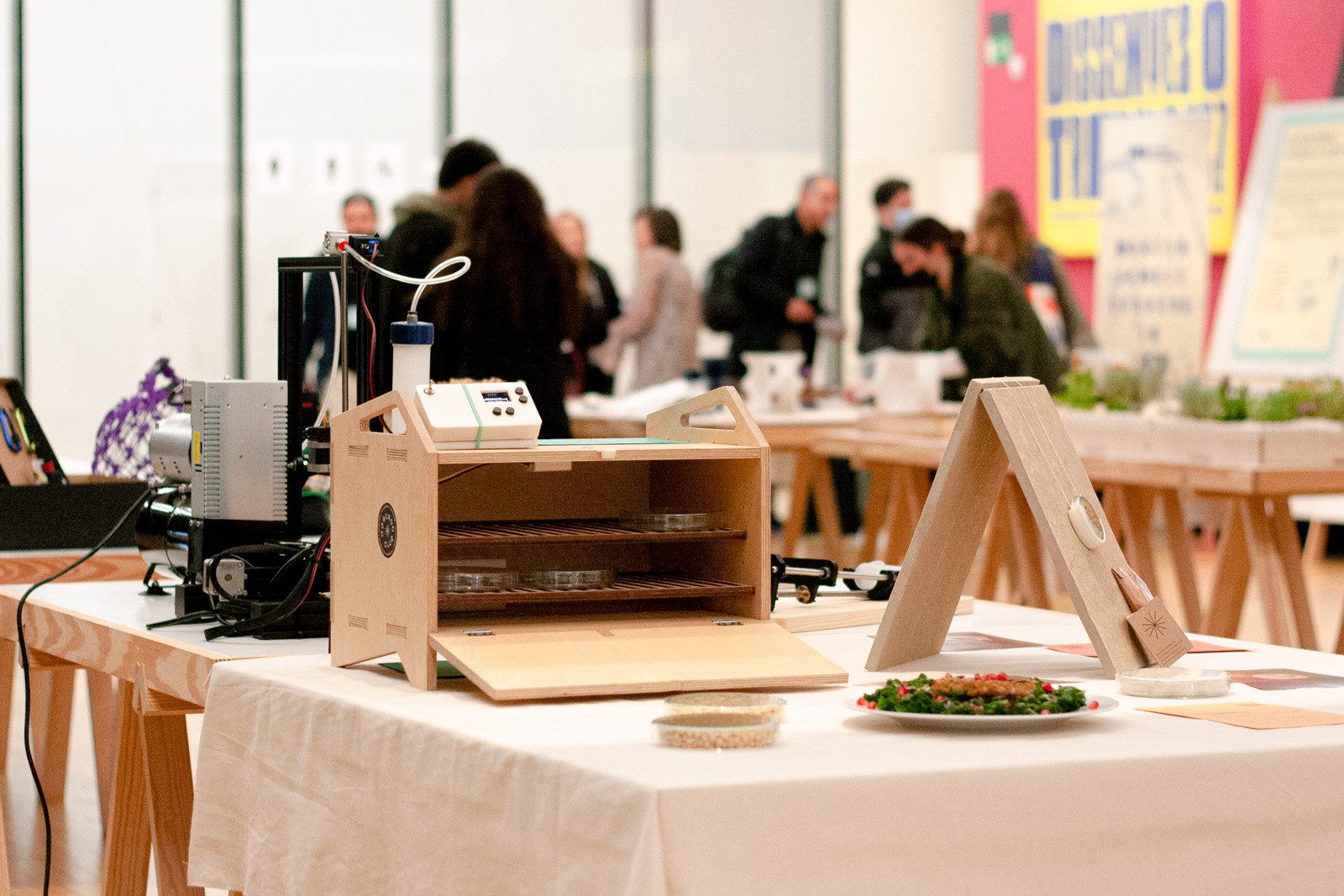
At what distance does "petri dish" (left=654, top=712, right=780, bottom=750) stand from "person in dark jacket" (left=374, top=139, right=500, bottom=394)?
105 inches

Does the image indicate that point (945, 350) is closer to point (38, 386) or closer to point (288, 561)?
point (38, 386)

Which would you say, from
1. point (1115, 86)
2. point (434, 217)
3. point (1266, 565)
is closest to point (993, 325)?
point (1266, 565)

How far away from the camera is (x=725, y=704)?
163 centimetres

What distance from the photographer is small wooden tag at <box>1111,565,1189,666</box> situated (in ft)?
6.34

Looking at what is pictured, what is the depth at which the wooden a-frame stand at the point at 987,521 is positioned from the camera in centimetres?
190

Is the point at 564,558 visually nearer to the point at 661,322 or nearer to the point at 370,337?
the point at 370,337

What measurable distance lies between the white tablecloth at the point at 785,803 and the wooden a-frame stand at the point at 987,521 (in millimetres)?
148

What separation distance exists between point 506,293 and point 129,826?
2.10 m

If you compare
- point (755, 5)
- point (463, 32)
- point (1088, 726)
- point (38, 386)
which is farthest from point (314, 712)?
point (755, 5)

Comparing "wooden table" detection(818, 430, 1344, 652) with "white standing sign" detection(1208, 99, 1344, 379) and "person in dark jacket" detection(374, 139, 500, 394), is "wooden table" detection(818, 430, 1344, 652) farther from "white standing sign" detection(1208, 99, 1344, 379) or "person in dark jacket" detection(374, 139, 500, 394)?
"white standing sign" detection(1208, 99, 1344, 379)

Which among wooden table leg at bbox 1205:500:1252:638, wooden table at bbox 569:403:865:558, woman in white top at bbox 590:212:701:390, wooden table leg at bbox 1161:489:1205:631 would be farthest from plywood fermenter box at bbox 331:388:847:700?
woman in white top at bbox 590:212:701:390

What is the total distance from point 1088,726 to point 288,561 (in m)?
1.07

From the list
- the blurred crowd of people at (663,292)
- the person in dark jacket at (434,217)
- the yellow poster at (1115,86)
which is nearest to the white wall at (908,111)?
the yellow poster at (1115,86)

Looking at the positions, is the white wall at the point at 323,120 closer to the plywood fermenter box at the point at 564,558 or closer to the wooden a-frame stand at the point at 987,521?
the plywood fermenter box at the point at 564,558
